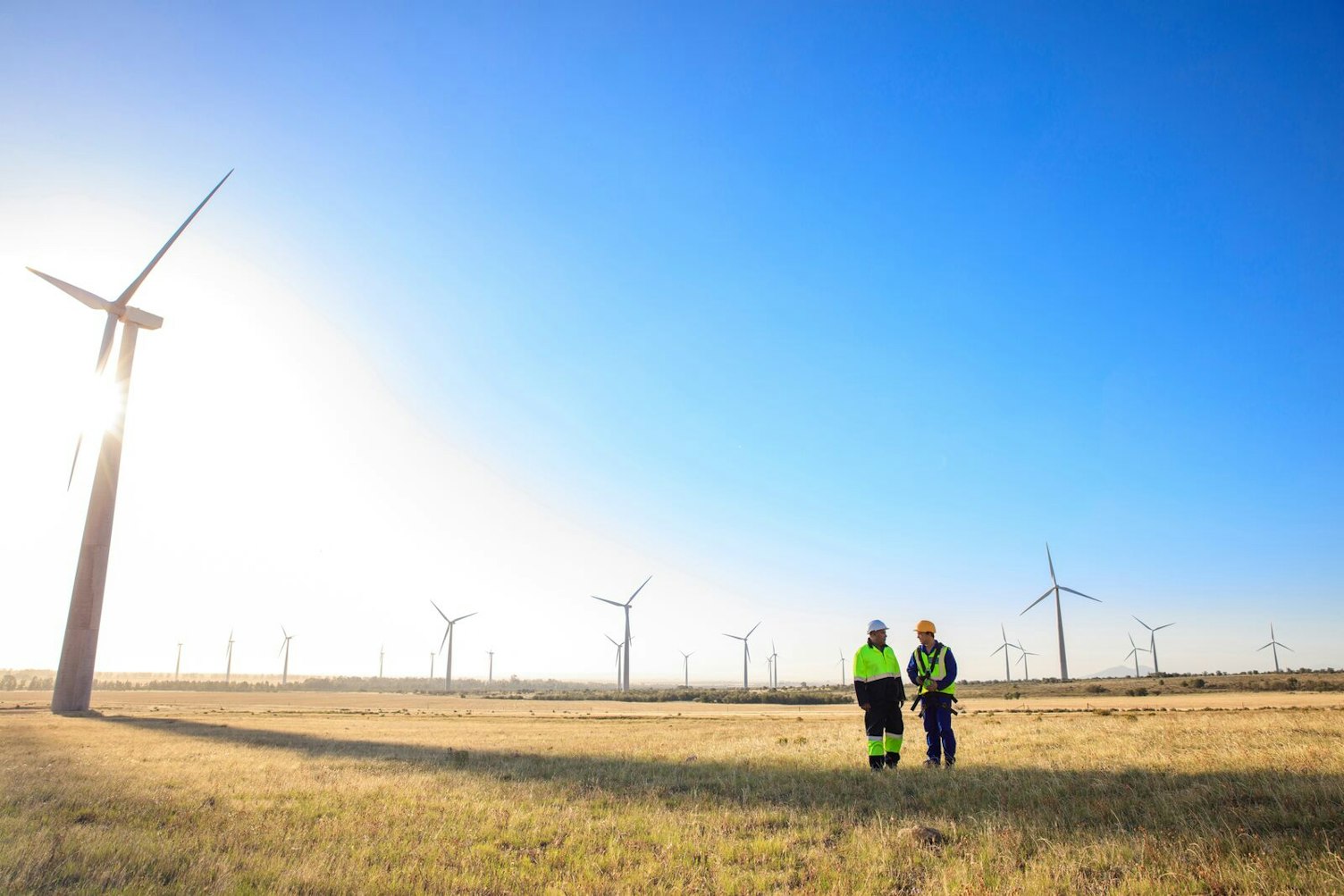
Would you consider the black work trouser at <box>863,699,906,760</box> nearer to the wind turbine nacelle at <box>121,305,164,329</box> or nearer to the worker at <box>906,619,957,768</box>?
the worker at <box>906,619,957,768</box>

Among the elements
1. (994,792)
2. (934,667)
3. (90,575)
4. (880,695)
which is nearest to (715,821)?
(994,792)

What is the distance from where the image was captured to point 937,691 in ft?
48.9

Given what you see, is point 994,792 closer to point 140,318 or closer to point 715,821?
point 715,821

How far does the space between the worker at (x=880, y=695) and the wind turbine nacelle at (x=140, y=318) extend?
196 feet

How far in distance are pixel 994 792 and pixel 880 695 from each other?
3256 millimetres

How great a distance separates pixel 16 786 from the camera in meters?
13.3

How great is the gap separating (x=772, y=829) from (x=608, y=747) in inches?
549

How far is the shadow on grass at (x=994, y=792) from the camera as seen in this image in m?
8.65

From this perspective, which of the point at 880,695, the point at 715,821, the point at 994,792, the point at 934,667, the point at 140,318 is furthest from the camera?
the point at 140,318

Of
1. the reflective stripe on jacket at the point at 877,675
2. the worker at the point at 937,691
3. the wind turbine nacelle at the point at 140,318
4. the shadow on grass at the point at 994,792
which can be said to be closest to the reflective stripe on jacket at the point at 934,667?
the worker at the point at 937,691

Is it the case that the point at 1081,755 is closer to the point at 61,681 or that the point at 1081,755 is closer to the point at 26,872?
the point at 26,872

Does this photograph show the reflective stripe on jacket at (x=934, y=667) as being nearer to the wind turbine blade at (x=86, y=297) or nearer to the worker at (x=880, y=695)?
the worker at (x=880, y=695)

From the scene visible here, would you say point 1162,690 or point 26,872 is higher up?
point 26,872

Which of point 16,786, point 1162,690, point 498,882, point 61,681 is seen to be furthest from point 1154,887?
point 1162,690
